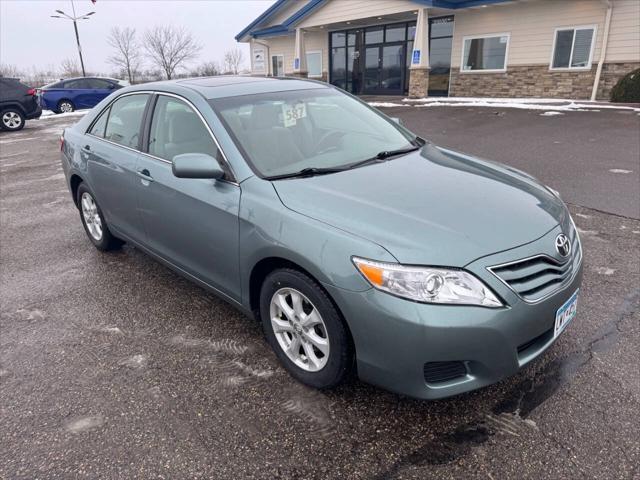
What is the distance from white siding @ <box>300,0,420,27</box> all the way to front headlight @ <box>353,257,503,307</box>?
17695 millimetres

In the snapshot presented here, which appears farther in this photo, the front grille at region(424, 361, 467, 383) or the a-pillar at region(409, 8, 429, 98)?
the a-pillar at region(409, 8, 429, 98)

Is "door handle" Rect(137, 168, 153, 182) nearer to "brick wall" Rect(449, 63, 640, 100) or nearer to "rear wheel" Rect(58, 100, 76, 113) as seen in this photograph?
"brick wall" Rect(449, 63, 640, 100)

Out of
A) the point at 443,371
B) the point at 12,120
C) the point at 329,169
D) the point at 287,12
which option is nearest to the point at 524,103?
the point at 287,12

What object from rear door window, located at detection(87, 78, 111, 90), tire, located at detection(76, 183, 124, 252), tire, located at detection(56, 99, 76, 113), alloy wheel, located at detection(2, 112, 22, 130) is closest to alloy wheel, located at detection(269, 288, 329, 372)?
tire, located at detection(76, 183, 124, 252)

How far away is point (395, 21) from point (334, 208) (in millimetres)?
20578

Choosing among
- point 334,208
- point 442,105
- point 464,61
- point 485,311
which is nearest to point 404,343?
point 485,311

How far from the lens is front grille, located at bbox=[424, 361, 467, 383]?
213 centimetres

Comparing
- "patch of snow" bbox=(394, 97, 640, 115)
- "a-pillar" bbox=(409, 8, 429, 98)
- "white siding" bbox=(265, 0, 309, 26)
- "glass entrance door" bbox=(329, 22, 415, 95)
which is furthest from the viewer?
"white siding" bbox=(265, 0, 309, 26)

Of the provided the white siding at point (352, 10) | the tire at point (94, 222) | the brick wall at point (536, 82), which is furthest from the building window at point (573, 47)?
the tire at point (94, 222)

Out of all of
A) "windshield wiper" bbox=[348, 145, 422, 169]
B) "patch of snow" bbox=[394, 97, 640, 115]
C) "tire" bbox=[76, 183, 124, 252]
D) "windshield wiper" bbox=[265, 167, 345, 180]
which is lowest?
"tire" bbox=[76, 183, 124, 252]

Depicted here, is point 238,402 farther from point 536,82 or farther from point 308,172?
point 536,82

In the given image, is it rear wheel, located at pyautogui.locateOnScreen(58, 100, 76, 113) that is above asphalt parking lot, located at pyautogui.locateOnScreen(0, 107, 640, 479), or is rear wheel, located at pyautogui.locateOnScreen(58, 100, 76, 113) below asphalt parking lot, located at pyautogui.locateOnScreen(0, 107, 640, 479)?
above

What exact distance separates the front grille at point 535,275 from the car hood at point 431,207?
10cm

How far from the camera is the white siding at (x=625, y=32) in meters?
14.2
